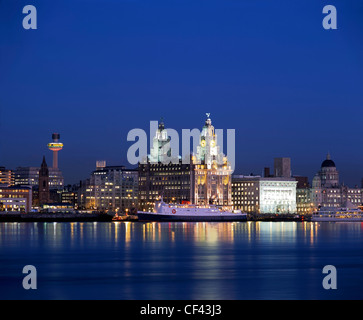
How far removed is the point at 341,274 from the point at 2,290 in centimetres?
2355

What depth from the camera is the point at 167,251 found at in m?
74.9

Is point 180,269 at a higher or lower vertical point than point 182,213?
higher

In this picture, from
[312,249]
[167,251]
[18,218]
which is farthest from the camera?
[18,218]

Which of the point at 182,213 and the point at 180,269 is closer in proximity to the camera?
the point at 180,269

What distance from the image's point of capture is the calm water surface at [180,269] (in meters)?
45.0

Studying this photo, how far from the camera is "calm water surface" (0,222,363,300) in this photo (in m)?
45.0

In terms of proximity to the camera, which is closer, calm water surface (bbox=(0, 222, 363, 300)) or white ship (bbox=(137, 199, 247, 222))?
calm water surface (bbox=(0, 222, 363, 300))

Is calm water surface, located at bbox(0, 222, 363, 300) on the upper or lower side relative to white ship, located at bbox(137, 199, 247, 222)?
upper

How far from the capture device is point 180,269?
190 ft

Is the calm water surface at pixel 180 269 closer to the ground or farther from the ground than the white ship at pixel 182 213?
farther from the ground

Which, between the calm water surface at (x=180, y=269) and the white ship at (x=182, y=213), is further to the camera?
the white ship at (x=182, y=213)
